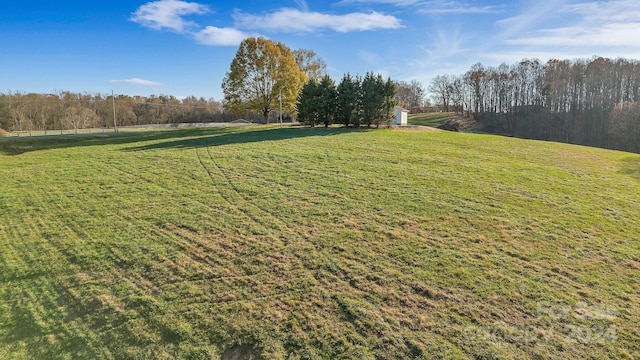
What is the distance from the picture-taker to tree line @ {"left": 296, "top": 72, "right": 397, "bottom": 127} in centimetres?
2511

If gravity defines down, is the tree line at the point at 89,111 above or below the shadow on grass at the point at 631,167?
above

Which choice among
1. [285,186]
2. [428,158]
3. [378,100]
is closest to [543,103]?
[378,100]

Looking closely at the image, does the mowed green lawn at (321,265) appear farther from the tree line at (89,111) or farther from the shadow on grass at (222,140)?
the tree line at (89,111)

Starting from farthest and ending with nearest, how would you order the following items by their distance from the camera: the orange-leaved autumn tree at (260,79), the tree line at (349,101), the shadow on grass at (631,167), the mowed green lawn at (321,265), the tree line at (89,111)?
the tree line at (89,111), the orange-leaved autumn tree at (260,79), the tree line at (349,101), the shadow on grass at (631,167), the mowed green lawn at (321,265)

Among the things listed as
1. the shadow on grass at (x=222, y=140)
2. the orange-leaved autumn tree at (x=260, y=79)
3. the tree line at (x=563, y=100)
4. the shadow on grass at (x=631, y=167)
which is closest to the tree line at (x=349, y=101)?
the shadow on grass at (x=222, y=140)

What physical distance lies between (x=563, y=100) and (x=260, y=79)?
49494 mm

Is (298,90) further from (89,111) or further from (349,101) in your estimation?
(89,111)

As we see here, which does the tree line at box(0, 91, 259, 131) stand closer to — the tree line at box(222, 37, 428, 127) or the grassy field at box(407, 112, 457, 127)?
the tree line at box(222, 37, 428, 127)

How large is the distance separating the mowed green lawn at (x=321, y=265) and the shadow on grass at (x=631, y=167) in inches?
83.0

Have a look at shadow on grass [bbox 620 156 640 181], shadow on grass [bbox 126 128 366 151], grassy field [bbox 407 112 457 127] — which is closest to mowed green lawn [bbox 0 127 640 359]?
shadow on grass [bbox 620 156 640 181]

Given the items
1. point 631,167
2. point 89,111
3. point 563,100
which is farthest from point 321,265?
point 563,100

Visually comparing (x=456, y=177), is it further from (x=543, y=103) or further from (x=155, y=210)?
(x=543, y=103)

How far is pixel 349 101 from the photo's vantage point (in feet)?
85.3

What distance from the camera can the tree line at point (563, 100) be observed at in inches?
1582
